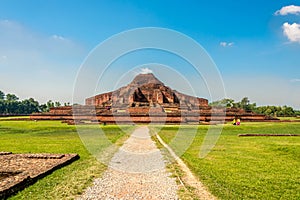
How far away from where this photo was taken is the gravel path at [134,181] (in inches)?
186

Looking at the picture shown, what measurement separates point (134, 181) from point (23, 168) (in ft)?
9.44

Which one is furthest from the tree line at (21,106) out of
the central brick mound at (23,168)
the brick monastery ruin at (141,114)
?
the central brick mound at (23,168)

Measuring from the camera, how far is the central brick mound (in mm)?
4898

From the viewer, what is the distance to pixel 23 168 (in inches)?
260

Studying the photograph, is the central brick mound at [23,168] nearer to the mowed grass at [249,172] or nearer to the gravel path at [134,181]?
the gravel path at [134,181]

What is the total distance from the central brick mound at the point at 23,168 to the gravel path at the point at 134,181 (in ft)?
4.07

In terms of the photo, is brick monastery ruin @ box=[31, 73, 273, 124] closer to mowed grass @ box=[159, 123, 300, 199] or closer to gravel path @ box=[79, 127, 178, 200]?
mowed grass @ box=[159, 123, 300, 199]

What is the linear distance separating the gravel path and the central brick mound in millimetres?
1239

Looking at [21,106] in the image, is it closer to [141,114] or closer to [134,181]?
[141,114]

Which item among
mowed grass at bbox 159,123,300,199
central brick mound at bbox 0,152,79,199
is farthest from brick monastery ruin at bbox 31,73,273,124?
central brick mound at bbox 0,152,79,199

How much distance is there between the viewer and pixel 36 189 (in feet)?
16.4


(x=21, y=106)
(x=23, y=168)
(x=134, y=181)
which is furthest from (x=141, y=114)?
(x=21, y=106)

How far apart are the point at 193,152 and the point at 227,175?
11.5ft

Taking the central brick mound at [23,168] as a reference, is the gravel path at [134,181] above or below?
below
